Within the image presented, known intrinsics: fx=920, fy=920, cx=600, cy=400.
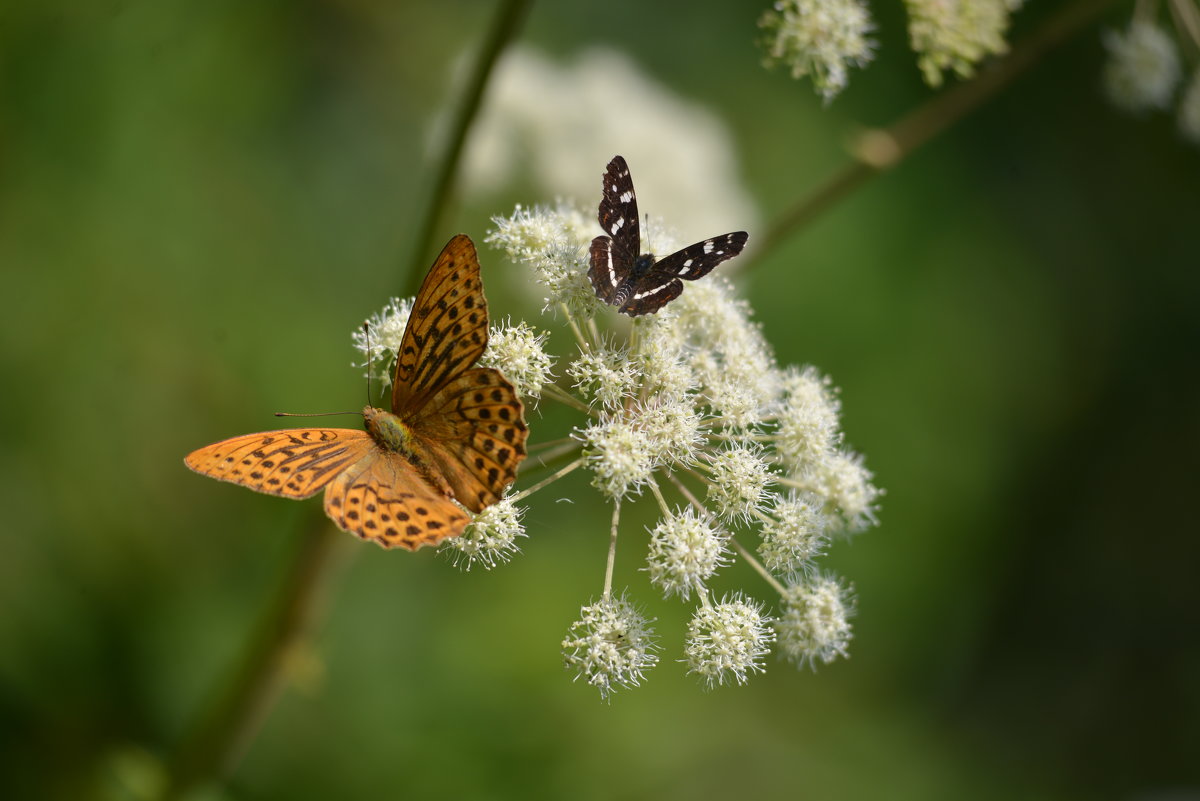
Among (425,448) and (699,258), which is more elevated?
(699,258)

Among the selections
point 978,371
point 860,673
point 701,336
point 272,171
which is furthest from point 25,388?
point 978,371

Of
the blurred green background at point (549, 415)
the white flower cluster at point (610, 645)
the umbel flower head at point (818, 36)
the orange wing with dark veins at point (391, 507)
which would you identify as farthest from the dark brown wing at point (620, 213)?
the blurred green background at point (549, 415)

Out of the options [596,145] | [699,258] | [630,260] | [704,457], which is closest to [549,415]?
[704,457]

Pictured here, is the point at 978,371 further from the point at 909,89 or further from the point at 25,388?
the point at 25,388

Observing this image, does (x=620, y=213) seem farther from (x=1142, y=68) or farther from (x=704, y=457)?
(x=1142, y=68)

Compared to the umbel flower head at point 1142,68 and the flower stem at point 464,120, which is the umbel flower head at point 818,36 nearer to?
the flower stem at point 464,120

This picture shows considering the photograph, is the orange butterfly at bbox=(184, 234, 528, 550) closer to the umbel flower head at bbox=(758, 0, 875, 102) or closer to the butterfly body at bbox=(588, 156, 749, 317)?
the butterfly body at bbox=(588, 156, 749, 317)

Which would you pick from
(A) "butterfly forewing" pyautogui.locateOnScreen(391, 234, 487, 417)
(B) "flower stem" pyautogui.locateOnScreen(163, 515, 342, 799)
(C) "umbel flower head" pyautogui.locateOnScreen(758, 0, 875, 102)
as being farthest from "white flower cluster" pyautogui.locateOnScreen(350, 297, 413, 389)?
(C) "umbel flower head" pyautogui.locateOnScreen(758, 0, 875, 102)
